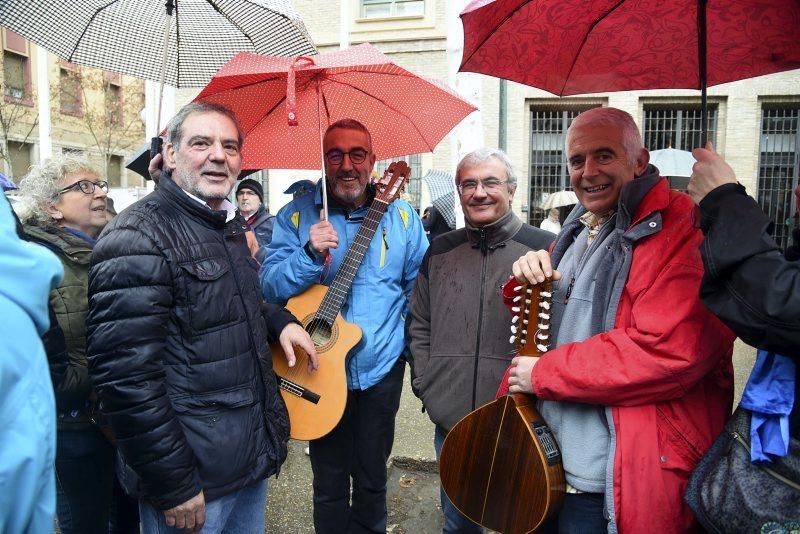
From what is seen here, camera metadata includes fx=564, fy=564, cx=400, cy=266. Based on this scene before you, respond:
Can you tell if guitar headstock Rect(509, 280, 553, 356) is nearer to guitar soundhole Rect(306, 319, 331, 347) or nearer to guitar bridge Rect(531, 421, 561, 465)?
guitar bridge Rect(531, 421, 561, 465)

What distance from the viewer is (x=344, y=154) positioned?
2904mm

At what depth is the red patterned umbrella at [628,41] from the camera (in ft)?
6.91

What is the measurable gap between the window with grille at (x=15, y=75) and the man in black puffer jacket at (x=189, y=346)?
73.2 ft

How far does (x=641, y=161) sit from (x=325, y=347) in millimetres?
1600

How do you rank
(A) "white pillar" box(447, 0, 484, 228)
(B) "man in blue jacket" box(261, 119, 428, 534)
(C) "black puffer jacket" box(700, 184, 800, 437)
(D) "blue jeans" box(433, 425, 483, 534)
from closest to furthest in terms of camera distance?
(C) "black puffer jacket" box(700, 184, 800, 437) < (D) "blue jeans" box(433, 425, 483, 534) < (B) "man in blue jacket" box(261, 119, 428, 534) < (A) "white pillar" box(447, 0, 484, 228)

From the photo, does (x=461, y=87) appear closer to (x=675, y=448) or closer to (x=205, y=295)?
(x=205, y=295)

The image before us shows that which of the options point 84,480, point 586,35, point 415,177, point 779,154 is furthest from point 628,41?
point 779,154

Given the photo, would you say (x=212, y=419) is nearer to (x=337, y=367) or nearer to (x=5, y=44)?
(x=337, y=367)

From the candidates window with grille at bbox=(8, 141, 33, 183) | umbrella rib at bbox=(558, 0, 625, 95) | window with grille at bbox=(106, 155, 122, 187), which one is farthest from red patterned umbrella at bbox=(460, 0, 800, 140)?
window with grille at bbox=(106, 155, 122, 187)

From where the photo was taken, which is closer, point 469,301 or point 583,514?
point 583,514

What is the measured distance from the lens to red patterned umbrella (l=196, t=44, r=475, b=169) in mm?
2930

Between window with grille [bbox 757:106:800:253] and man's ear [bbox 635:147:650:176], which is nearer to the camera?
man's ear [bbox 635:147:650:176]

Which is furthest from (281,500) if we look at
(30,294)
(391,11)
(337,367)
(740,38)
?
(391,11)

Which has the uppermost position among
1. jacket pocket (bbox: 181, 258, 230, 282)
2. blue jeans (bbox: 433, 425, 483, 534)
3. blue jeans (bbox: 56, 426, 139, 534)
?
jacket pocket (bbox: 181, 258, 230, 282)
